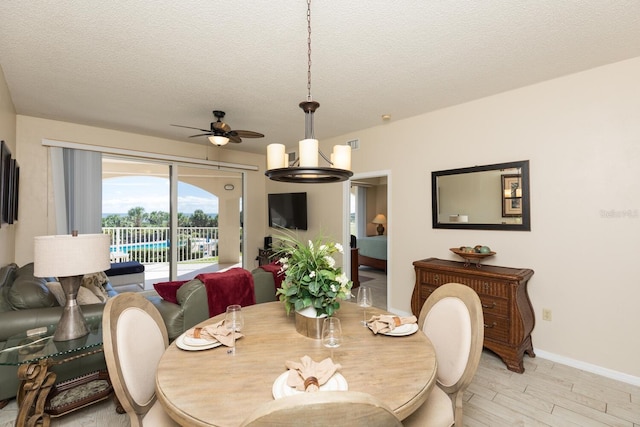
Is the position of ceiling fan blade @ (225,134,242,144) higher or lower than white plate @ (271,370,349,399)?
higher

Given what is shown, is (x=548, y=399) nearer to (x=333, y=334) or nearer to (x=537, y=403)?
(x=537, y=403)

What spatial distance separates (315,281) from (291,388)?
0.53m

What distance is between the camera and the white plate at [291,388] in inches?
39.6

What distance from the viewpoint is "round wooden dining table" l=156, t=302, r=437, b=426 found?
3.21 ft

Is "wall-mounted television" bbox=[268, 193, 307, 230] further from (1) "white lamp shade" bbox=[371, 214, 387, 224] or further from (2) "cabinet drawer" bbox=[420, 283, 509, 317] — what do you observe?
(1) "white lamp shade" bbox=[371, 214, 387, 224]

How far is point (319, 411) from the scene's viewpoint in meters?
0.66

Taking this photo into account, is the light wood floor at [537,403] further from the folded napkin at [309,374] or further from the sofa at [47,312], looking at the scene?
the folded napkin at [309,374]

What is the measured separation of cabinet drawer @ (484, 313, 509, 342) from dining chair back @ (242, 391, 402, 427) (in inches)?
100

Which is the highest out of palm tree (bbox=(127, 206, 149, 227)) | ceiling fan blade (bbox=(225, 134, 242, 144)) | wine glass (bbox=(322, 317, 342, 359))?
ceiling fan blade (bbox=(225, 134, 242, 144))

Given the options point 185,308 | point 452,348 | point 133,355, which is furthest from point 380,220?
point 133,355

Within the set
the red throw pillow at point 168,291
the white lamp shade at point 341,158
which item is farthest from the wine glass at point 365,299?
the red throw pillow at point 168,291

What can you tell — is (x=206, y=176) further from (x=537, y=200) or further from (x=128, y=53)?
(x=537, y=200)

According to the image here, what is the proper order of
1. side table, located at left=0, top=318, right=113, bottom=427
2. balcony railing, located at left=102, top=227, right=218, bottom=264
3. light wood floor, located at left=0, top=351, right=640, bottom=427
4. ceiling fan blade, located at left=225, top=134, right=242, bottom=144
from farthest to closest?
balcony railing, located at left=102, top=227, right=218, bottom=264, ceiling fan blade, located at left=225, top=134, right=242, bottom=144, light wood floor, located at left=0, top=351, right=640, bottom=427, side table, located at left=0, top=318, right=113, bottom=427

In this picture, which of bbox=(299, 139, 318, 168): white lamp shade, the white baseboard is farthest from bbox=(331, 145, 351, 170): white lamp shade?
the white baseboard
